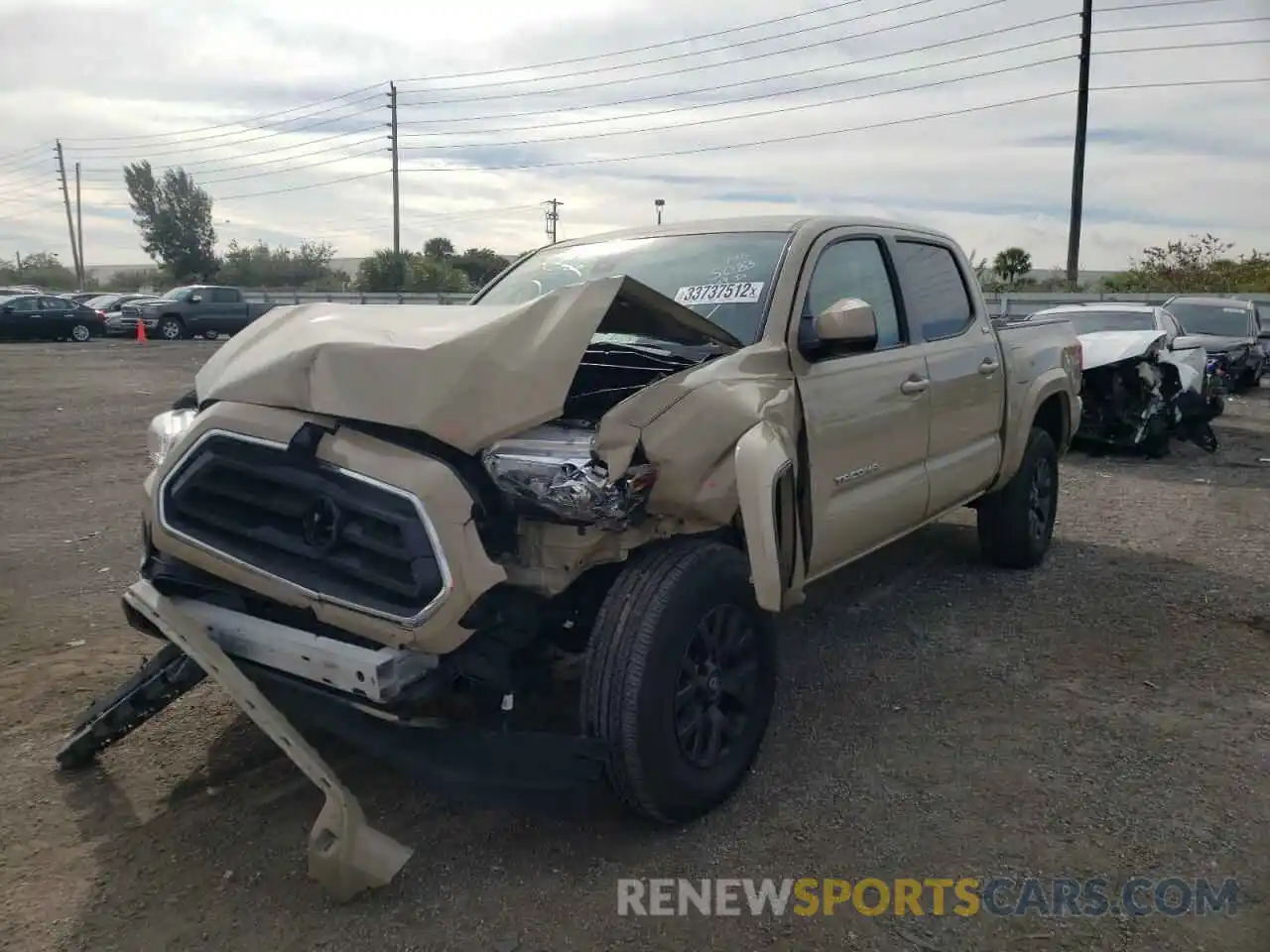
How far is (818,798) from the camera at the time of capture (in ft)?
11.0

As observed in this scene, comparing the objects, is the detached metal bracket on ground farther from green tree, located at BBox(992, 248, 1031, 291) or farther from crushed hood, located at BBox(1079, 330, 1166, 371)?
green tree, located at BBox(992, 248, 1031, 291)

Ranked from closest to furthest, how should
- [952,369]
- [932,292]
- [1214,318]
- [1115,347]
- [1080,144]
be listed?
[952,369]
[932,292]
[1115,347]
[1214,318]
[1080,144]

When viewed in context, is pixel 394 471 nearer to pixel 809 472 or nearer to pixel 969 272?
pixel 809 472

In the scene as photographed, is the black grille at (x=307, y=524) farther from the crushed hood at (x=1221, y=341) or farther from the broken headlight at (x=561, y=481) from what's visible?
the crushed hood at (x=1221, y=341)

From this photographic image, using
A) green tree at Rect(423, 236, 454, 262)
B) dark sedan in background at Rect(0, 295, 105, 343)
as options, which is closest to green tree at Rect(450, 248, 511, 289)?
green tree at Rect(423, 236, 454, 262)

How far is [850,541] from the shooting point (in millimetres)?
4082

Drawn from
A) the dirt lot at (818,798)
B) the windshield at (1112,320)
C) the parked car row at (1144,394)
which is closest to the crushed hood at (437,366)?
the dirt lot at (818,798)

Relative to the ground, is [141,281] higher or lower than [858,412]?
higher

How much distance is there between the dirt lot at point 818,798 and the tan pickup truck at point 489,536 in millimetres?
224

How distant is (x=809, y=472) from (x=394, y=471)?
1616 millimetres

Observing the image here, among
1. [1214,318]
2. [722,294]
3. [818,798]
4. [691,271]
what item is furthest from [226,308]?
[818,798]

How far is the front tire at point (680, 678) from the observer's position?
2863 millimetres

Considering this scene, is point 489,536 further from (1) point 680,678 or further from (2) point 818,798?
(2) point 818,798

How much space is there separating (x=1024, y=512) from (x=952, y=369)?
4.64 feet
